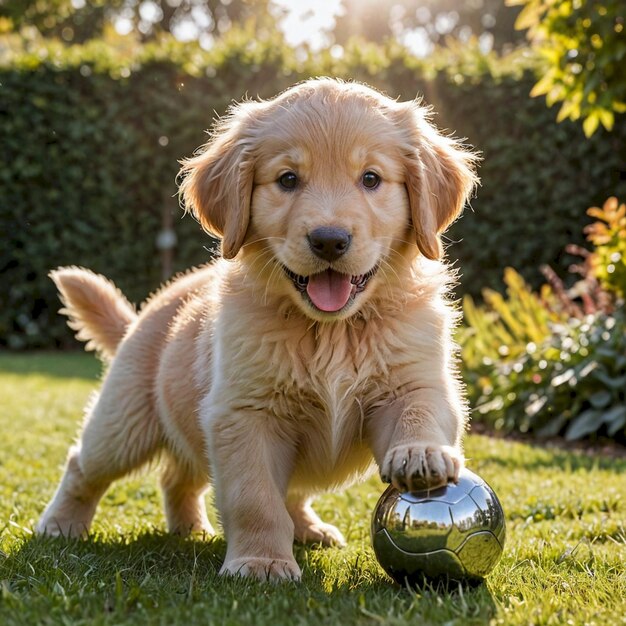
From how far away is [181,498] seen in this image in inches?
165

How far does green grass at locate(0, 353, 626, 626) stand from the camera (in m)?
2.33

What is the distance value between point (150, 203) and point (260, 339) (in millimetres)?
9274

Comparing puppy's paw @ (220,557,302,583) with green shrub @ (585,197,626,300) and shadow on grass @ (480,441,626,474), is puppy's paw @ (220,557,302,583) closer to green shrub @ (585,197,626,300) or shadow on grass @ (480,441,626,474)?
shadow on grass @ (480,441,626,474)

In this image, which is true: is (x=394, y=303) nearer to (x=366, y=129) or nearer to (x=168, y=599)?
(x=366, y=129)

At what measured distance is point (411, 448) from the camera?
2658 mm

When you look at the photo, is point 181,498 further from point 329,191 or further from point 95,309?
A: point 329,191

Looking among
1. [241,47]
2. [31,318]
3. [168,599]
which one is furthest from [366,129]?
[31,318]

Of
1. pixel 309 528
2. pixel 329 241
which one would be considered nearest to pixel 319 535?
pixel 309 528

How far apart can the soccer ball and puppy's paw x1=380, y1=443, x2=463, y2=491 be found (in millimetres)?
44

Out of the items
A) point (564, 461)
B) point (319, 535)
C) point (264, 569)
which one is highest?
point (264, 569)

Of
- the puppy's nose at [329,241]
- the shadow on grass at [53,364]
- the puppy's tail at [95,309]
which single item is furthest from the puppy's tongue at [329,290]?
the shadow on grass at [53,364]

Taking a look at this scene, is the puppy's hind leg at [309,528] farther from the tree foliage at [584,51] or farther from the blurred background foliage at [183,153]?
the blurred background foliage at [183,153]

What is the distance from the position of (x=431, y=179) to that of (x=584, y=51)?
330cm

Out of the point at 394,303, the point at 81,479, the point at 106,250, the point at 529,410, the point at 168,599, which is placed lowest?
the point at 106,250
